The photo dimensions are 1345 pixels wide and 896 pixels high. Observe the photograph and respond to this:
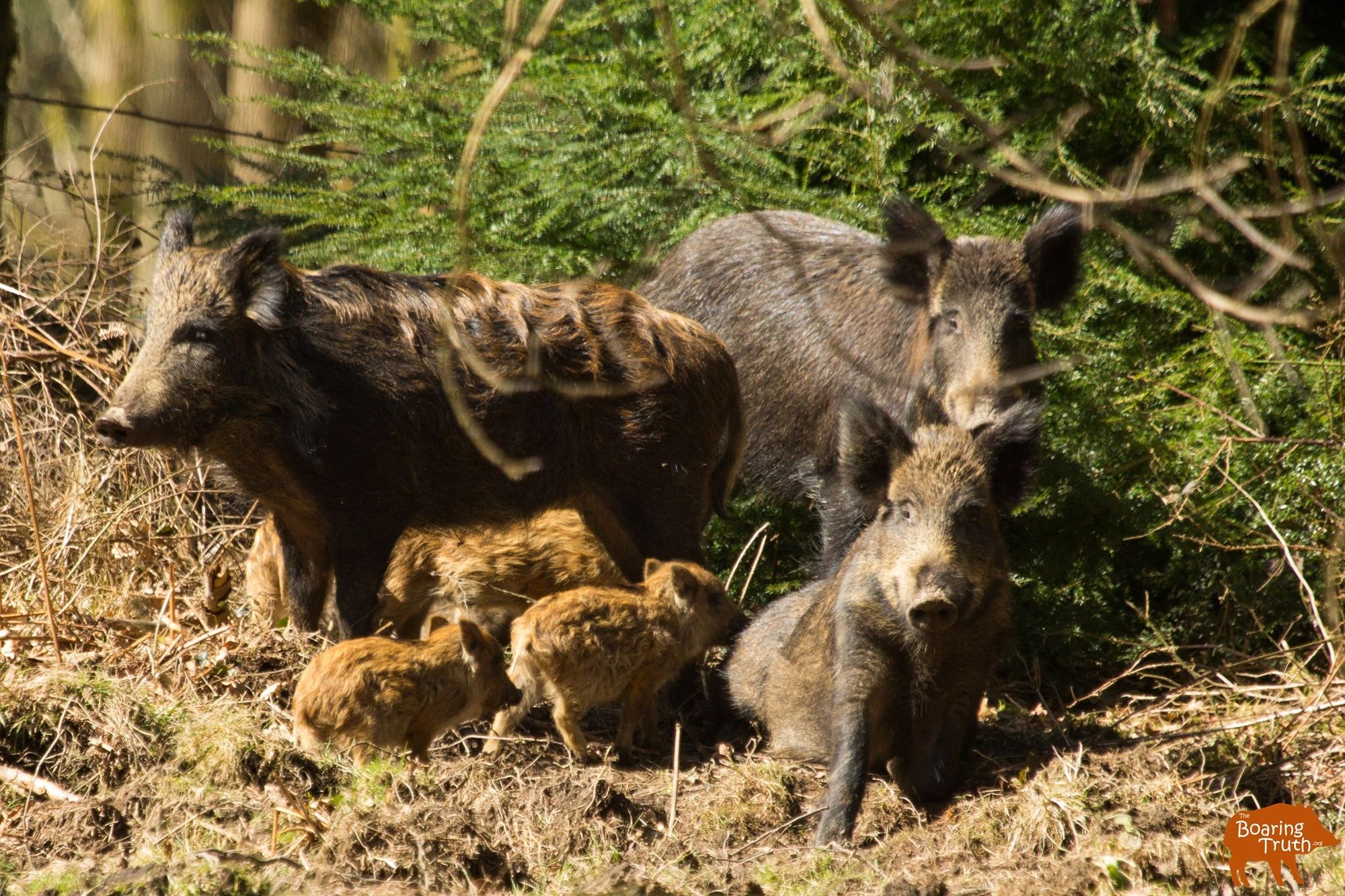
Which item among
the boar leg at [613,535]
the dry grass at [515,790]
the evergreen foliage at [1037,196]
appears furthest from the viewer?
the evergreen foliage at [1037,196]

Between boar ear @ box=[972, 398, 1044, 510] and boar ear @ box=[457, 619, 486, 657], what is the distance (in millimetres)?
2085

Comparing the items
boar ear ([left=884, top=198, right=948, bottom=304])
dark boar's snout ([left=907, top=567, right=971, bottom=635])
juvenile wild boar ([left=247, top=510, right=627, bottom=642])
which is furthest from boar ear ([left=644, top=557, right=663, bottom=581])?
boar ear ([left=884, top=198, right=948, bottom=304])

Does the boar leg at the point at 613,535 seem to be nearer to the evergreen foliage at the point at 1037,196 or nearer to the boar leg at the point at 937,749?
the evergreen foliage at the point at 1037,196

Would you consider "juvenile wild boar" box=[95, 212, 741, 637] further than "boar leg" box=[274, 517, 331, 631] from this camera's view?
No

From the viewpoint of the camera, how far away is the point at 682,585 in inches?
205

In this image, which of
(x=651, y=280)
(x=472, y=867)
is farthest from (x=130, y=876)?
(x=651, y=280)

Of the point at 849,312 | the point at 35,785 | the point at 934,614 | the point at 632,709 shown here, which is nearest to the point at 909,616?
the point at 934,614

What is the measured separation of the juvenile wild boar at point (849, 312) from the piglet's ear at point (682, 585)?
1163 millimetres

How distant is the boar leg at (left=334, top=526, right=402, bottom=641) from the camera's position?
205 inches

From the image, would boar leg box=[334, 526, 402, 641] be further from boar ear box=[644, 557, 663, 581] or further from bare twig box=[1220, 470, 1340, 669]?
bare twig box=[1220, 470, 1340, 669]

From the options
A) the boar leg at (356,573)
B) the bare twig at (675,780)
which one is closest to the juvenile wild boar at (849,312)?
the bare twig at (675,780)

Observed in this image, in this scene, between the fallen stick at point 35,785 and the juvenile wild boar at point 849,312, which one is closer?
the fallen stick at point 35,785

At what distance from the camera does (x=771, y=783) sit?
15.9 feet

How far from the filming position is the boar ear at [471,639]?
4.86m
